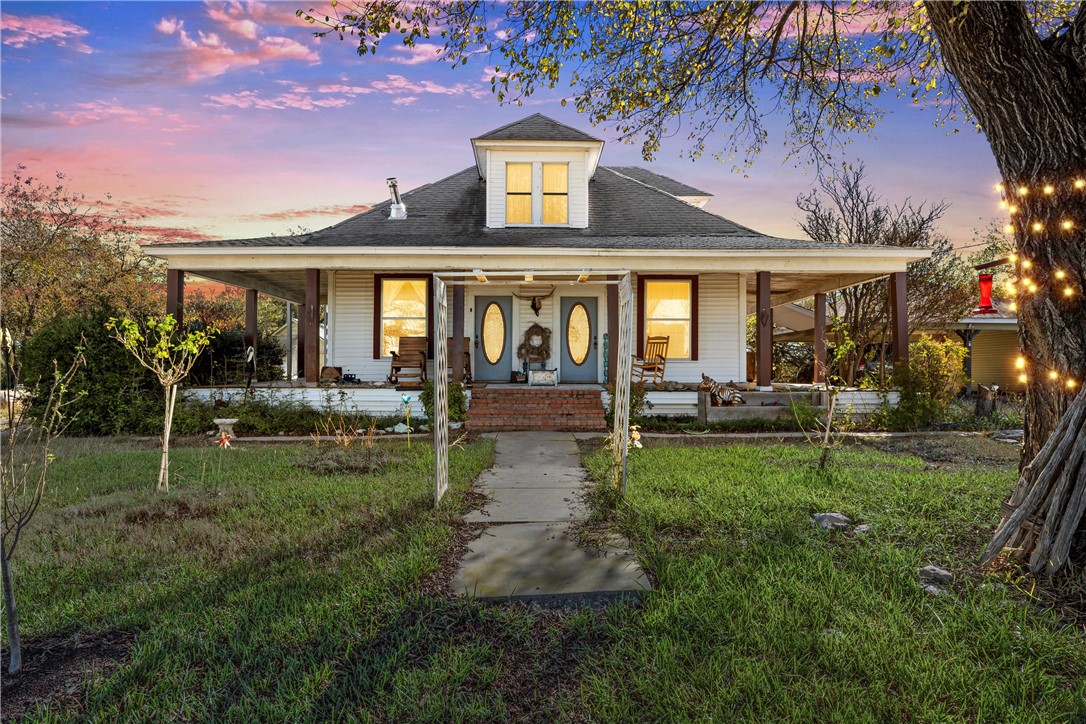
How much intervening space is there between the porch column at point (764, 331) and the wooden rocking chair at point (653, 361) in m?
1.99

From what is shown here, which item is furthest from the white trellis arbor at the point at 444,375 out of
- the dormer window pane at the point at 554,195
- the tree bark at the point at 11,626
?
the dormer window pane at the point at 554,195

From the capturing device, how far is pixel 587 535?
4207 millimetres

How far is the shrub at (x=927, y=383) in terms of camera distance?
33.1 feet

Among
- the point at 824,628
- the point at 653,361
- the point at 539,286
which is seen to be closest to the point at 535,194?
the point at 539,286

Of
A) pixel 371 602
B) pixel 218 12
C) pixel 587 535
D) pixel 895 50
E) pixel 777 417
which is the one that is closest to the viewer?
pixel 371 602

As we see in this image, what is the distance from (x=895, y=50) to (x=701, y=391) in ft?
20.7

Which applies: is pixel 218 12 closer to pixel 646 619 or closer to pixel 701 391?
pixel 646 619

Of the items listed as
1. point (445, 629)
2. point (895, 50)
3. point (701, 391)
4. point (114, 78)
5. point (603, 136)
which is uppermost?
point (603, 136)

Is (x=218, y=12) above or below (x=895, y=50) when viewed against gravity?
above

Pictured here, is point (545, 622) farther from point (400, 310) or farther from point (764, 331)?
point (400, 310)

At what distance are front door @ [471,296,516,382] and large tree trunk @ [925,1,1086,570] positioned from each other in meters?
Result: 10.2

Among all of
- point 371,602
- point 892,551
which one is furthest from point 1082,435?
point 371,602

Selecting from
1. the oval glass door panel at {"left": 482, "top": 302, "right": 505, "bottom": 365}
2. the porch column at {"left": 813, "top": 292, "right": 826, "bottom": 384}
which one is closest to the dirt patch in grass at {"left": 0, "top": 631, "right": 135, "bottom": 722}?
the oval glass door panel at {"left": 482, "top": 302, "right": 505, "bottom": 365}

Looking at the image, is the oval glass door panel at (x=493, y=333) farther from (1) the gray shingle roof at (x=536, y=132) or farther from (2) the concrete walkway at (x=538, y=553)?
(2) the concrete walkway at (x=538, y=553)
